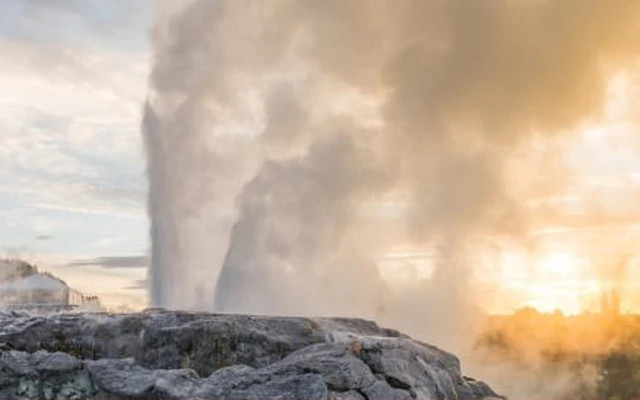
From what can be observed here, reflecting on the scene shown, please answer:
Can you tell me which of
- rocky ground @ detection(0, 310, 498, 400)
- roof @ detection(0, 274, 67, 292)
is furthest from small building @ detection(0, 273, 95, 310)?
rocky ground @ detection(0, 310, 498, 400)

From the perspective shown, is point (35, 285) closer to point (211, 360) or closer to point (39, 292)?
point (39, 292)

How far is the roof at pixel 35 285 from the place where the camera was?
4862 cm

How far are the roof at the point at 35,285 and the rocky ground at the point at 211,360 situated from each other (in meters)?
27.7

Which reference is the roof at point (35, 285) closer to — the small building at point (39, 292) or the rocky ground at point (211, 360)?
the small building at point (39, 292)

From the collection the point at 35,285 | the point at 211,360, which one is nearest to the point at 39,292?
the point at 35,285

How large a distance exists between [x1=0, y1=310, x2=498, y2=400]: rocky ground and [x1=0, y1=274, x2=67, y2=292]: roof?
91.0ft

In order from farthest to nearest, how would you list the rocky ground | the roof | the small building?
the roof → the small building → the rocky ground

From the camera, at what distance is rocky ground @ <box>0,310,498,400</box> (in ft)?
56.9

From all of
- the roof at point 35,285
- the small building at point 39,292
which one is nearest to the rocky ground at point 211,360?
the small building at point 39,292

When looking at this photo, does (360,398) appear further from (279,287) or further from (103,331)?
(279,287)

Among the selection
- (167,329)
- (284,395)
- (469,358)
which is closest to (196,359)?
(167,329)

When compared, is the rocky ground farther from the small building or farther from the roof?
the roof

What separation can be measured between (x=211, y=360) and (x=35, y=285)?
3164 cm

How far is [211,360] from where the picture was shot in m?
19.6
